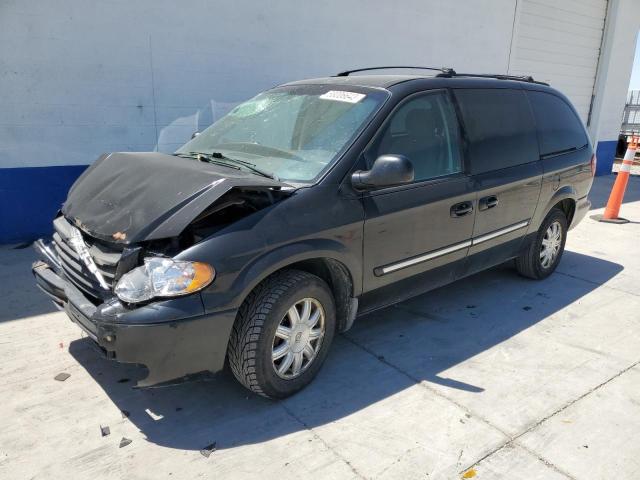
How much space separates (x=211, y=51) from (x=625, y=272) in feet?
17.9

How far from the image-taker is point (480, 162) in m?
4.02

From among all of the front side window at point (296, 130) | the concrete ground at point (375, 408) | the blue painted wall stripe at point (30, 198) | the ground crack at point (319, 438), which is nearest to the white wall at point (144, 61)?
the blue painted wall stripe at point (30, 198)

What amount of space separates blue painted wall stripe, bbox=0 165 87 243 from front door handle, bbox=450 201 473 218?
14.3 ft

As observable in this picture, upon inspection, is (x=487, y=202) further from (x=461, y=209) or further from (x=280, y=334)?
(x=280, y=334)

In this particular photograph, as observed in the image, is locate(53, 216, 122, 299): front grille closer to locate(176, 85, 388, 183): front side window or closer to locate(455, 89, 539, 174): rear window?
locate(176, 85, 388, 183): front side window

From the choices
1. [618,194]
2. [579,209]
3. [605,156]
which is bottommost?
→ [605,156]

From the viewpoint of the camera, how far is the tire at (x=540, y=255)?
4.93 metres

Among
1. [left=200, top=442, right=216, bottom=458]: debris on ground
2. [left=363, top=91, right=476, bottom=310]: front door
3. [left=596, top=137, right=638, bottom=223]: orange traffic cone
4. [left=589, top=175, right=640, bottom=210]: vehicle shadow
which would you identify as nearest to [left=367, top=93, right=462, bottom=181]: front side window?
[left=363, top=91, right=476, bottom=310]: front door

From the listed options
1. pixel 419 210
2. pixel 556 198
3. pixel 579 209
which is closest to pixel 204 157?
pixel 419 210

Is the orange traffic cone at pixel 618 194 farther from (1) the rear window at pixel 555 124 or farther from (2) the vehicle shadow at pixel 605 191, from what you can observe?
(1) the rear window at pixel 555 124

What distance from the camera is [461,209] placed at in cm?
382

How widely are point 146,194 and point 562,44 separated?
39.7 feet

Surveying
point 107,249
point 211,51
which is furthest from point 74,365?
point 211,51

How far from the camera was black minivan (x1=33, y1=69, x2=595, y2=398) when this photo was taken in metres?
2.64
